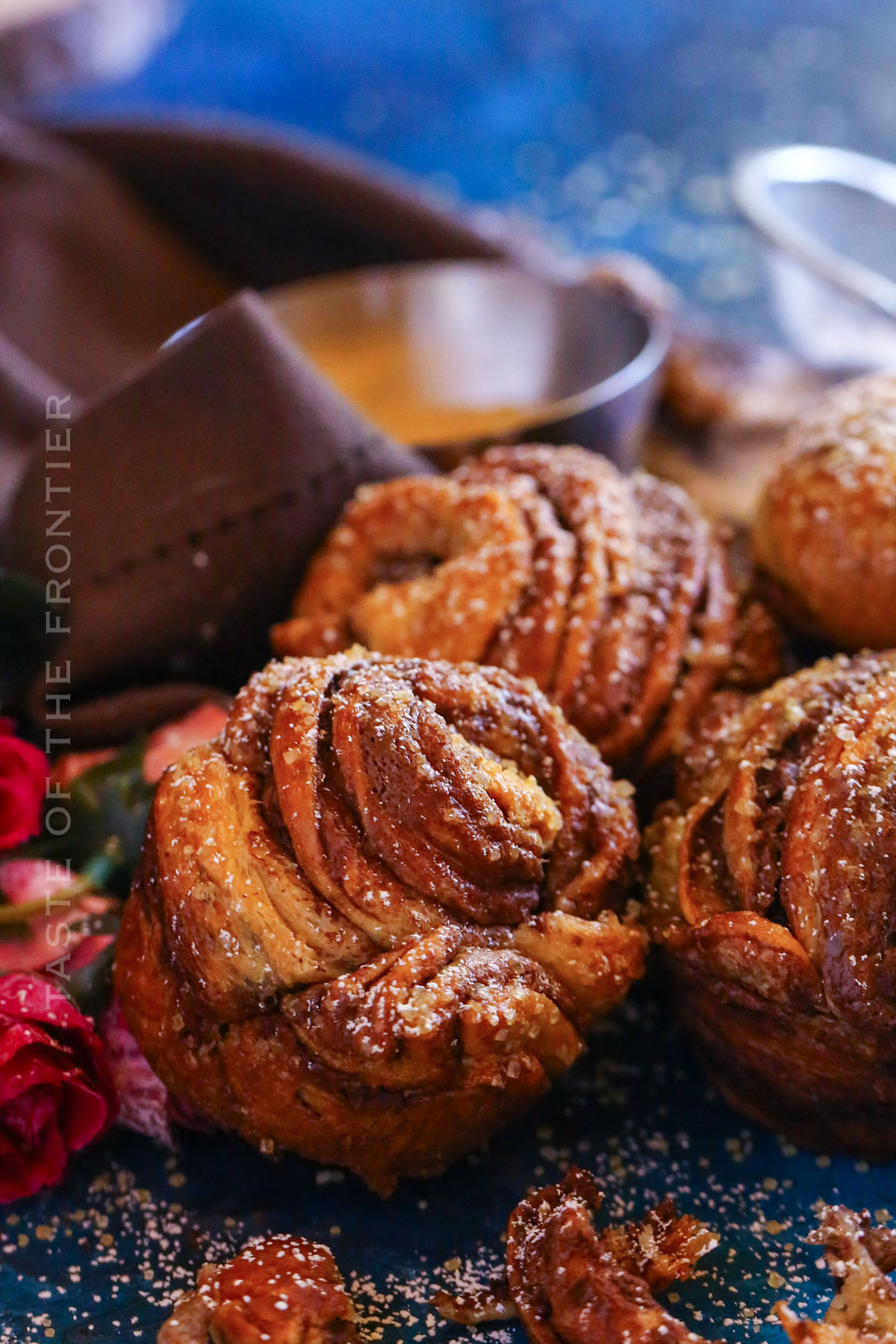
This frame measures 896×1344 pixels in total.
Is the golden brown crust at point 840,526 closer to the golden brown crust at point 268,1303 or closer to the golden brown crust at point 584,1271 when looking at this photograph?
the golden brown crust at point 584,1271

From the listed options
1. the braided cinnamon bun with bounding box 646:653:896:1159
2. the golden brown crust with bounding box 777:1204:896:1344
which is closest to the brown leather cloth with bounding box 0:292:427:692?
the braided cinnamon bun with bounding box 646:653:896:1159

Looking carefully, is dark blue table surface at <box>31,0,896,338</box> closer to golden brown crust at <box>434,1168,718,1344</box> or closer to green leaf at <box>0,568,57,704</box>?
green leaf at <box>0,568,57,704</box>

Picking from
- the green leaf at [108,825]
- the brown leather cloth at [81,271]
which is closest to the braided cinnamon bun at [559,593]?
the green leaf at [108,825]

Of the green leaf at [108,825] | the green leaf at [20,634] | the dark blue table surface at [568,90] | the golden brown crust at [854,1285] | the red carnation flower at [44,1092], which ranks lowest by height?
the red carnation flower at [44,1092]

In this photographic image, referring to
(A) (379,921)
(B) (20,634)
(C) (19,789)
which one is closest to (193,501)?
(B) (20,634)

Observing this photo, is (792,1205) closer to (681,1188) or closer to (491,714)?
(681,1188)
